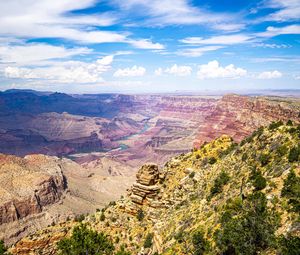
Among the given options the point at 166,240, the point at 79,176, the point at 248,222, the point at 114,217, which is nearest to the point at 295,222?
the point at 248,222

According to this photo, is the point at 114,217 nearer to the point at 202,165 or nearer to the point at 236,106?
the point at 202,165

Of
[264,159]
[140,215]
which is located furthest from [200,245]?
[140,215]

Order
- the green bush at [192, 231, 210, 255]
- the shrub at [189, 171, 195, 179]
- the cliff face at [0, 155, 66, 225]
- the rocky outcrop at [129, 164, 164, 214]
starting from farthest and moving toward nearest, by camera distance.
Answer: the cliff face at [0, 155, 66, 225]
the rocky outcrop at [129, 164, 164, 214]
the shrub at [189, 171, 195, 179]
the green bush at [192, 231, 210, 255]

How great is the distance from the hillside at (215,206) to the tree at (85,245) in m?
4.28

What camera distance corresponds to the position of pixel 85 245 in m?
34.4

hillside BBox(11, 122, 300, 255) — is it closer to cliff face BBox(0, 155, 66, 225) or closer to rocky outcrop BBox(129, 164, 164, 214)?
rocky outcrop BBox(129, 164, 164, 214)

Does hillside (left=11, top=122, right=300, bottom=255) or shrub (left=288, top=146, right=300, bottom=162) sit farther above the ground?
shrub (left=288, top=146, right=300, bottom=162)

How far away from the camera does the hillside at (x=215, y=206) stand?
23.7 meters

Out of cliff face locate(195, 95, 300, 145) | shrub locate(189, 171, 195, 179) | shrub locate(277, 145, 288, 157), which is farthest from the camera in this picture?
cliff face locate(195, 95, 300, 145)

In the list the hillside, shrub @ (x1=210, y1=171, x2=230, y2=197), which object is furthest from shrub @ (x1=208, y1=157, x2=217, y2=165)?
shrub @ (x1=210, y1=171, x2=230, y2=197)

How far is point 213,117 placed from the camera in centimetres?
18588

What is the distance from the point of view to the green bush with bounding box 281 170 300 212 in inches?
955

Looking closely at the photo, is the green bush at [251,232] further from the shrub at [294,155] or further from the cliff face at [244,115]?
the cliff face at [244,115]

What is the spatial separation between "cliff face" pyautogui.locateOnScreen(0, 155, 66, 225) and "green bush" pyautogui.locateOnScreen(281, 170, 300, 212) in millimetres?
102937
